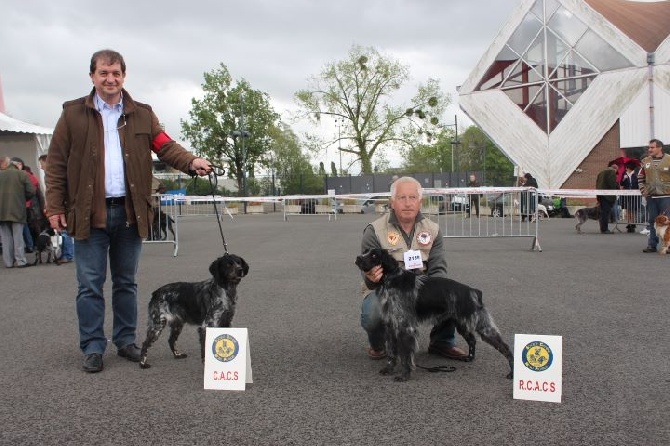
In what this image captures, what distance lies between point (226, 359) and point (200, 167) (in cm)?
133

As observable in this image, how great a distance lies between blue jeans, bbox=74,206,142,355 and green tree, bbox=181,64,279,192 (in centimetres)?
4713

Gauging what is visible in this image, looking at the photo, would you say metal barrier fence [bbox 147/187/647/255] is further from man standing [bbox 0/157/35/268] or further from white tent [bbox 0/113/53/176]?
white tent [bbox 0/113/53/176]

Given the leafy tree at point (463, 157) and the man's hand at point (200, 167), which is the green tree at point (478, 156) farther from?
the man's hand at point (200, 167)

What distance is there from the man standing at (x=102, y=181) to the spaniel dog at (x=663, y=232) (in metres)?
8.80

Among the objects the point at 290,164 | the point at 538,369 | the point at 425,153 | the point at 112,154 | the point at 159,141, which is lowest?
the point at 538,369

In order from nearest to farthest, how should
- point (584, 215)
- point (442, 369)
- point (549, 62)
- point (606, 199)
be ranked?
point (442, 369) < point (606, 199) < point (584, 215) < point (549, 62)

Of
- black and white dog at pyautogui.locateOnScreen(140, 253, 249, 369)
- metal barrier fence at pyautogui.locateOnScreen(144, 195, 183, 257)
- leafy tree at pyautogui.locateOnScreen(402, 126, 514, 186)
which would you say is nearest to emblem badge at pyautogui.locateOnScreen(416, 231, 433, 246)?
black and white dog at pyautogui.locateOnScreen(140, 253, 249, 369)

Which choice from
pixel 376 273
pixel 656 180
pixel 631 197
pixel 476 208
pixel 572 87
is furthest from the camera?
pixel 572 87

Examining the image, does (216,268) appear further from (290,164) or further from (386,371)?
(290,164)

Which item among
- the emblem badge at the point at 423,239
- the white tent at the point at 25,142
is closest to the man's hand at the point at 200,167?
the emblem badge at the point at 423,239

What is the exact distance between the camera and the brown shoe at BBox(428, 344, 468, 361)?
14.0ft

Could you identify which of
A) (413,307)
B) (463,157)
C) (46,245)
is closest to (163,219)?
(46,245)

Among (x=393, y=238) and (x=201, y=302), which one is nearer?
(x=201, y=302)

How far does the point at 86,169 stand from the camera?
13.3ft
